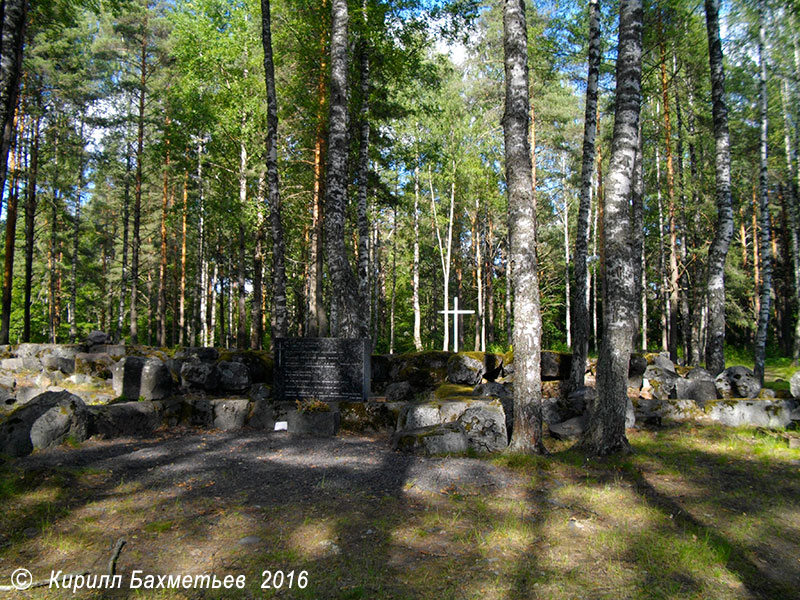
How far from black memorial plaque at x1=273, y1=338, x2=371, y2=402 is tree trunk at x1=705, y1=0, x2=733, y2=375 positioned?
25.7ft

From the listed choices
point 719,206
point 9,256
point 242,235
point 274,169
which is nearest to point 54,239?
point 9,256

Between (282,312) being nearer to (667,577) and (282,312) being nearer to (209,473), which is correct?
(209,473)

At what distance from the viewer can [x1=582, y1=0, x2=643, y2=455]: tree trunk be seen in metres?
6.16

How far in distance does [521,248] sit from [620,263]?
1.35 m

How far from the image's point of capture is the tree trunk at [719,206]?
1027 centimetres

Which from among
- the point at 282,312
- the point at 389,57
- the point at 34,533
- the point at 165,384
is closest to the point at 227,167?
the point at 389,57

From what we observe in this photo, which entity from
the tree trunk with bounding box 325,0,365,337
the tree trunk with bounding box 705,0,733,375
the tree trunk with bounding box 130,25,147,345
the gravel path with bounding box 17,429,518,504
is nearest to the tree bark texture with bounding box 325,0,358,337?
the tree trunk with bounding box 325,0,365,337

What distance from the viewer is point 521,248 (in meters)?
6.34

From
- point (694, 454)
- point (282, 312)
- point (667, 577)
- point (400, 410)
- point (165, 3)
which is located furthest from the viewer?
point (165, 3)

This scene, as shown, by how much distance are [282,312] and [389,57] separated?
7.63 meters

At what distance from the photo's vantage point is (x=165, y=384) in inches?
350

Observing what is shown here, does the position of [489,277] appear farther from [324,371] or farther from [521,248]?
[521,248]

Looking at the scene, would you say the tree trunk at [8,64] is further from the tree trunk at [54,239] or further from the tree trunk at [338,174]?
the tree trunk at [54,239]

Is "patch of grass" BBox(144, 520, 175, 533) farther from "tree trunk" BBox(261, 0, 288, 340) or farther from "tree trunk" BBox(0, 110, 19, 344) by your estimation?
"tree trunk" BBox(0, 110, 19, 344)
